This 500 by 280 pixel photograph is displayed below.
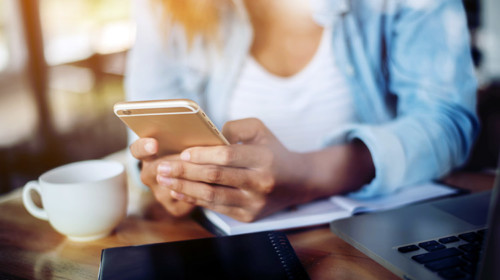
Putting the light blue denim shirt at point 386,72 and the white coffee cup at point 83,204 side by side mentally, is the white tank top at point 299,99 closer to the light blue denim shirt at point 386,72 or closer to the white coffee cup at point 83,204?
the light blue denim shirt at point 386,72

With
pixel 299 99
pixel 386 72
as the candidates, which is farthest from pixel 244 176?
pixel 386 72

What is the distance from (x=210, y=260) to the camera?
0.95 ft

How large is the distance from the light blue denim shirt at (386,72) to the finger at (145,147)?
205 mm

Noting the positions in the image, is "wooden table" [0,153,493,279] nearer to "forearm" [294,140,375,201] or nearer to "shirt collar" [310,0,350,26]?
"forearm" [294,140,375,201]

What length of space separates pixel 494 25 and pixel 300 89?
0.81ft

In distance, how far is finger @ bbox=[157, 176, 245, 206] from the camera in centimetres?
36

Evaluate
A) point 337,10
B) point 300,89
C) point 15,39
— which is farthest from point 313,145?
point 15,39

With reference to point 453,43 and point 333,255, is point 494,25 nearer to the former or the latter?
point 453,43

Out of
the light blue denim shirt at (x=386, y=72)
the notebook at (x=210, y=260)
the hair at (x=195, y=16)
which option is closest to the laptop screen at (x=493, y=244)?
the notebook at (x=210, y=260)

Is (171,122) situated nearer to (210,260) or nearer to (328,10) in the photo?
(210,260)

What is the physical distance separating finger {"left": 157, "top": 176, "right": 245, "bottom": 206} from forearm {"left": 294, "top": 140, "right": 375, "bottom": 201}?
84 millimetres

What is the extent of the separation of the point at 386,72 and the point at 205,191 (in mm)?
378

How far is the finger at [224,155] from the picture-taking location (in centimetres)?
34

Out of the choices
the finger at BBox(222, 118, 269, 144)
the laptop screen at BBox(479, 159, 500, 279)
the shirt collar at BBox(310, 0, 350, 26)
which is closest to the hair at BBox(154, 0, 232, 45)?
the shirt collar at BBox(310, 0, 350, 26)
